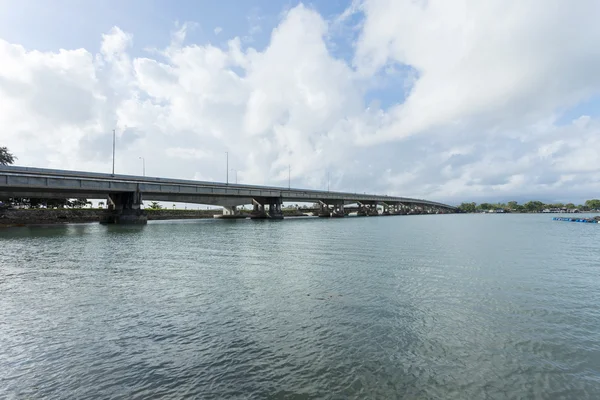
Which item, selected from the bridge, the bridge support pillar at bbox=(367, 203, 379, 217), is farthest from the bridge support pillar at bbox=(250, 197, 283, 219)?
the bridge support pillar at bbox=(367, 203, 379, 217)

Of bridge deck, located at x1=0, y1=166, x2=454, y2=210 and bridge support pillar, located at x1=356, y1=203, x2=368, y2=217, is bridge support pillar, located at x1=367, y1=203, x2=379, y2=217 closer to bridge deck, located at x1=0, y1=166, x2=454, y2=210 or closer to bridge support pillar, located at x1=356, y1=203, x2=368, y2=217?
bridge support pillar, located at x1=356, y1=203, x2=368, y2=217

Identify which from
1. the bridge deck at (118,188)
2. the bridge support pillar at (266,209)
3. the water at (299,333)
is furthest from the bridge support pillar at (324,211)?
the water at (299,333)

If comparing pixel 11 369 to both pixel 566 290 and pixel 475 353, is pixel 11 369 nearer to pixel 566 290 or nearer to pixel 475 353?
pixel 475 353

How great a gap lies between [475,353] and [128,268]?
20.9m

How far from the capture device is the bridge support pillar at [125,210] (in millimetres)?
77500

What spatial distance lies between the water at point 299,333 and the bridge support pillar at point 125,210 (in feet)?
A: 201

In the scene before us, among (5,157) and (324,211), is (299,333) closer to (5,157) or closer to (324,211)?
(5,157)

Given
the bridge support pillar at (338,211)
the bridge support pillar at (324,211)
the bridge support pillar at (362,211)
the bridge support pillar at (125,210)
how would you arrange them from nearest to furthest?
the bridge support pillar at (125,210) → the bridge support pillar at (338,211) → the bridge support pillar at (324,211) → the bridge support pillar at (362,211)

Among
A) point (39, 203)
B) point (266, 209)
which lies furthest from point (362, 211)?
point (39, 203)

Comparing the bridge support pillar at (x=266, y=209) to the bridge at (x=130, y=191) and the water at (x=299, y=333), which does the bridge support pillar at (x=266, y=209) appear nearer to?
the bridge at (x=130, y=191)

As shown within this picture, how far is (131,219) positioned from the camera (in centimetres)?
7744

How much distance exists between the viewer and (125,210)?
257 ft

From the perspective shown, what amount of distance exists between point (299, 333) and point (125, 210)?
266 feet

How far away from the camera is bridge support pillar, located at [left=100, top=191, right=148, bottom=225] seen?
3051 inches
